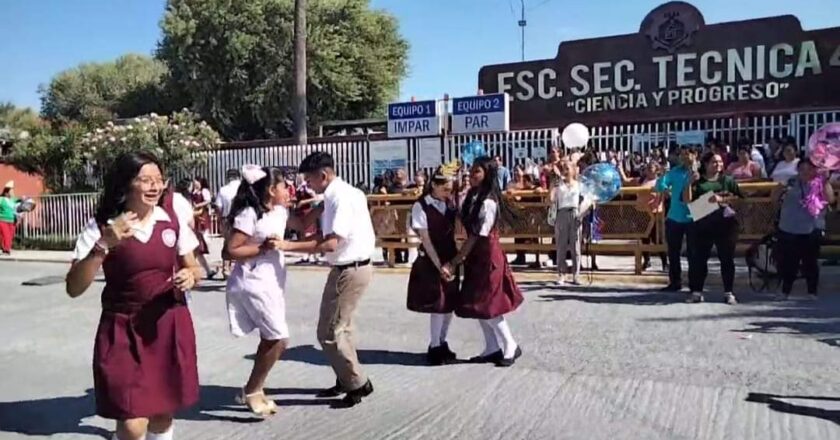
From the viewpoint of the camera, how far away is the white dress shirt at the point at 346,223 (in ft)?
18.2

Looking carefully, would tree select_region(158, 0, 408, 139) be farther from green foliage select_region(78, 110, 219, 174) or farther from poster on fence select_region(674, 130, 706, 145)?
poster on fence select_region(674, 130, 706, 145)

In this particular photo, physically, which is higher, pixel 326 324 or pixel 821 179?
pixel 821 179

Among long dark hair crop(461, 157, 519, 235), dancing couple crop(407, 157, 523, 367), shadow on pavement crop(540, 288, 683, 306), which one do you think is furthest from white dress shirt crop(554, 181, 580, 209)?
long dark hair crop(461, 157, 519, 235)

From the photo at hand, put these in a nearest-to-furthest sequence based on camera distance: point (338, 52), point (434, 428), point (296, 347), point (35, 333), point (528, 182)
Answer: point (434, 428), point (296, 347), point (35, 333), point (528, 182), point (338, 52)

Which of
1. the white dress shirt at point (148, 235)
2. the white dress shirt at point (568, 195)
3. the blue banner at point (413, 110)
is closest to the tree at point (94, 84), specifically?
the blue banner at point (413, 110)

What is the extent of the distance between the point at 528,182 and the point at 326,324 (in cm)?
878

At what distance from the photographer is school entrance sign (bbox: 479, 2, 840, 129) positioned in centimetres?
1994

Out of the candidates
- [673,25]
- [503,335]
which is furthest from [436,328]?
[673,25]

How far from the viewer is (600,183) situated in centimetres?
1079

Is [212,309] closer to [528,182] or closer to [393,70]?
[528,182]

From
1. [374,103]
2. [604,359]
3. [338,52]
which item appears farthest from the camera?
[374,103]

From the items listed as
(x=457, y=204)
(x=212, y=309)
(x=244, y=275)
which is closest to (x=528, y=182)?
(x=212, y=309)

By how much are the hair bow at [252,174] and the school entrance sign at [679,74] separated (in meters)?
15.9

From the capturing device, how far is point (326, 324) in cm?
570
